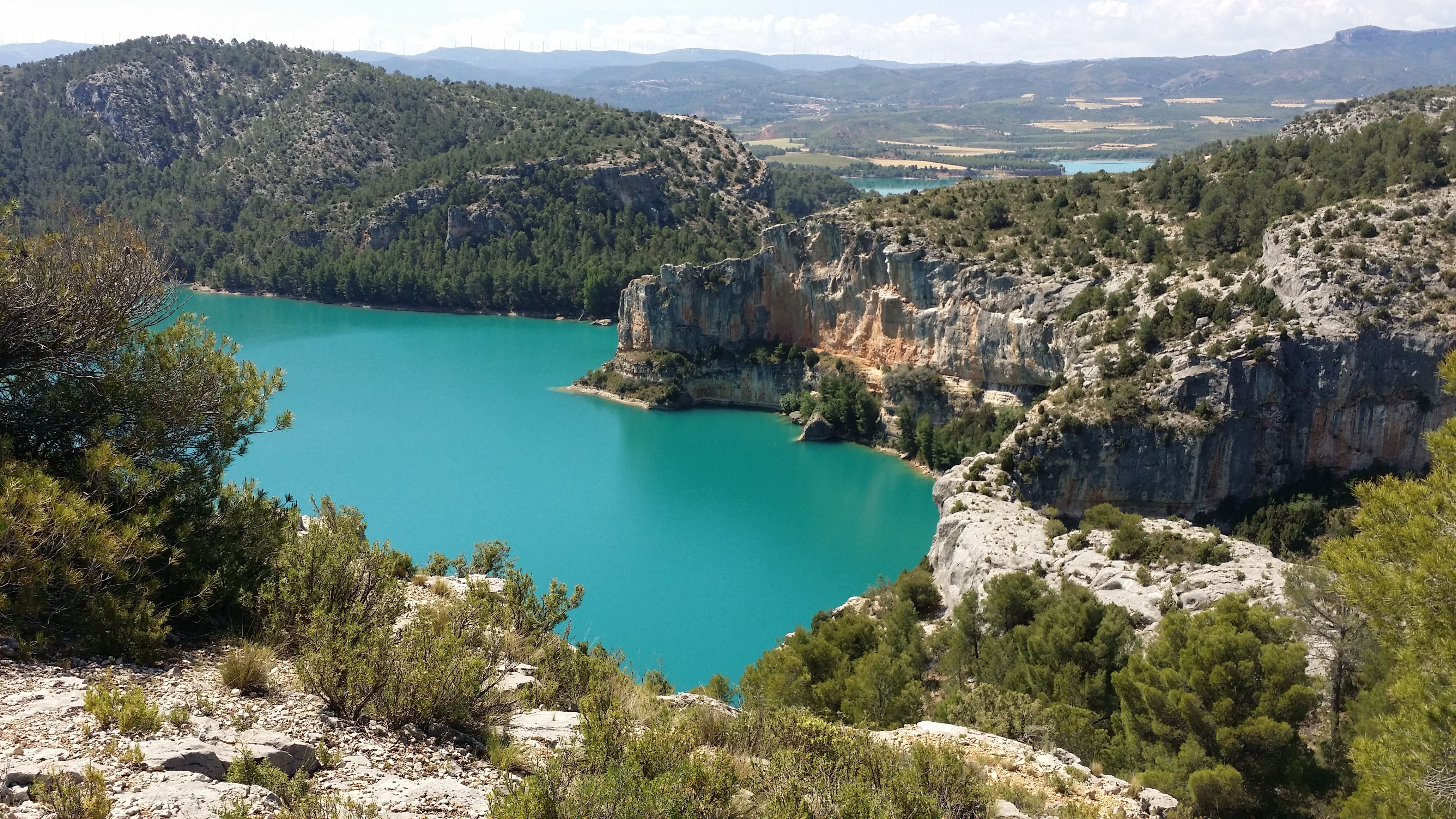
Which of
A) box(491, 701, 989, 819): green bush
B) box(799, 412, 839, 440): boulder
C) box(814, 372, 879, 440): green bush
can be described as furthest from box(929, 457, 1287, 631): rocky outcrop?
box(799, 412, 839, 440): boulder

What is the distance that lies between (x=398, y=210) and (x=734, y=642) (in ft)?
217

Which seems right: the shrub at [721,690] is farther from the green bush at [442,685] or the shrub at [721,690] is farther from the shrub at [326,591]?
the green bush at [442,685]

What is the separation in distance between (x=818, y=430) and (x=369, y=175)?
6134 centimetres

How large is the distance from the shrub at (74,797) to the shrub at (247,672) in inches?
71.4

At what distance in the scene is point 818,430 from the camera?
45000mm

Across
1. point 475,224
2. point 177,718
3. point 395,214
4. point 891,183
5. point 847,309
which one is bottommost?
point 847,309

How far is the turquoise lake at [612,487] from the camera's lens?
28.4 metres

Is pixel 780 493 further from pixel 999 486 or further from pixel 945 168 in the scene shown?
pixel 945 168

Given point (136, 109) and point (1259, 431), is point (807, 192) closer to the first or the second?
point (136, 109)

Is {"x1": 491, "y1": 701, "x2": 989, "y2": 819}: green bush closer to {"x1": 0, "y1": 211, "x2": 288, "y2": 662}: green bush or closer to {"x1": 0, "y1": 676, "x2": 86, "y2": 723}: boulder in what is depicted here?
{"x1": 0, "y1": 676, "x2": 86, "y2": 723}: boulder

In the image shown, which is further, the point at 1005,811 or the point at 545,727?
the point at 545,727

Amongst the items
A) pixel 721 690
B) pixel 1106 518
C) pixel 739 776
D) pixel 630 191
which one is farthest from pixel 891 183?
pixel 739 776

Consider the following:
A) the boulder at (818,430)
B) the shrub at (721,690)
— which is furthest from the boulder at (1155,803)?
the boulder at (818,430)

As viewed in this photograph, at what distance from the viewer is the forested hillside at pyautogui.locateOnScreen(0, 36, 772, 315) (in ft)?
250
